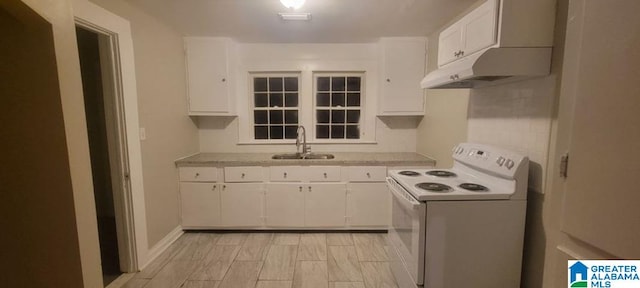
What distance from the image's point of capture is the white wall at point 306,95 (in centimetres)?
339

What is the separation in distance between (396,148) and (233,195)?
224 centimetres

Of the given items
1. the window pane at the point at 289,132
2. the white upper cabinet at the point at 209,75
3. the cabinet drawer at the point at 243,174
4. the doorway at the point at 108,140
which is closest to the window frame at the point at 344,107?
the window pane at the point at 289,132

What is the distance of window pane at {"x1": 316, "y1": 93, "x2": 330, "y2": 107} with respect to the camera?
3.58 meters

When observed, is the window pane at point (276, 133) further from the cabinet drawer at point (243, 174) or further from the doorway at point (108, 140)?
the doorway at point (108, 140)

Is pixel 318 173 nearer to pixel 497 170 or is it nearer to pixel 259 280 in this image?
pixel 259 280

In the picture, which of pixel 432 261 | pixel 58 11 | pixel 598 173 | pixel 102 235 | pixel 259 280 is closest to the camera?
pixel 598 173

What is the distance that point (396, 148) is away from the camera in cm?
356

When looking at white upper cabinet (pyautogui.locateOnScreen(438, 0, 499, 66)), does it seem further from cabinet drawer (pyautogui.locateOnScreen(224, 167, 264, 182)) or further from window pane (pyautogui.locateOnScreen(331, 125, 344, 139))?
cabinet drawer (pyautogui.locateOnScreen(224, 167, 264, 182))

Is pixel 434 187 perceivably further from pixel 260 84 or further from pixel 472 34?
pixel 260 84

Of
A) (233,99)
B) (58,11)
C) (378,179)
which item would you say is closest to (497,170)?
(378,179)

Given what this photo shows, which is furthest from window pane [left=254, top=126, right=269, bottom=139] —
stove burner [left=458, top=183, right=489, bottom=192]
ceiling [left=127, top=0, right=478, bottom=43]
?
stove burner [left=458, top=183, right=489, bottom=192]

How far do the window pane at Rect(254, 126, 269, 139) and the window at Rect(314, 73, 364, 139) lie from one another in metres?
0.72

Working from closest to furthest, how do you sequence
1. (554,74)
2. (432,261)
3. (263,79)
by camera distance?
1. (554,74)
2. (432,261)
3. (263,79)

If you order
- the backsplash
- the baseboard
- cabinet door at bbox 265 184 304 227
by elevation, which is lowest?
the baseboard
